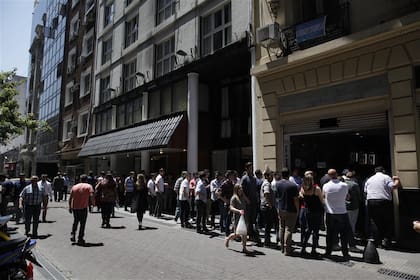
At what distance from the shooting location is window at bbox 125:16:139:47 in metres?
23.1

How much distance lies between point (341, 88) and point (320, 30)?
201 centimetres

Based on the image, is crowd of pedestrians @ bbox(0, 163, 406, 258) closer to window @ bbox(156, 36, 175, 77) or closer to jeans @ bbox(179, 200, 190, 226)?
jeans @ bbox(179, 200, 190, 226)

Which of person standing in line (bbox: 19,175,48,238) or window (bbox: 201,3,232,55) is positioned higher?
window (bbox: 201,3,232,55)

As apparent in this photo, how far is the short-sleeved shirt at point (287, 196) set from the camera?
8.02m

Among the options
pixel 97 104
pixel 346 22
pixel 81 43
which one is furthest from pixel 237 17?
pixel 81 43

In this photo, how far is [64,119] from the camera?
112 feet

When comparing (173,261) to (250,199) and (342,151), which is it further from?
(342,151)

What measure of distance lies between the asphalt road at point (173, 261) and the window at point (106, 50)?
751 inches

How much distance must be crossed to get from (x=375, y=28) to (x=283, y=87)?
3.64 metres

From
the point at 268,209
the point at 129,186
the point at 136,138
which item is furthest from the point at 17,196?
the point at 268,209

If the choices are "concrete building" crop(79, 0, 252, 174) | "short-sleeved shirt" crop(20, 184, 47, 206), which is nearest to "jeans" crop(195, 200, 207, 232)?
"concrete building" crop(79, 0, 252, 174)

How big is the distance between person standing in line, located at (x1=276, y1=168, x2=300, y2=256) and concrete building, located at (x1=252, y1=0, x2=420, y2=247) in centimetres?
286

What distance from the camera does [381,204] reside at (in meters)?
8.27

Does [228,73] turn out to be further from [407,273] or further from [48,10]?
[48,10]
